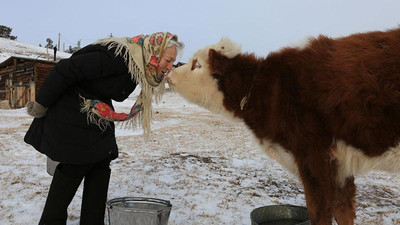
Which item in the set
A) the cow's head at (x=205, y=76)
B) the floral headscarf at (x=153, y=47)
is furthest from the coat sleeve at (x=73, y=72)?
the cow's head at (x=205, y=76)

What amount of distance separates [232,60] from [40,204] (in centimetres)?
293

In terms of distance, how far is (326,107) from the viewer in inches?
91.4

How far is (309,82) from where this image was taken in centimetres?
243

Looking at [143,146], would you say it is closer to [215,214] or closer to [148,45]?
[215,214]

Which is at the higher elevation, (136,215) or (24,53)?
(24,53)

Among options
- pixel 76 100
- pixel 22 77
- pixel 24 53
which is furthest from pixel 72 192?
pixel 24 53

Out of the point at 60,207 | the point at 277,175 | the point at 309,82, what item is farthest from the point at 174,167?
the point at 309,82

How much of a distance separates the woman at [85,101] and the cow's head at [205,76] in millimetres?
354

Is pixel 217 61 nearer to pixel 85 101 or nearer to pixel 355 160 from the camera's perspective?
pixel 85 101

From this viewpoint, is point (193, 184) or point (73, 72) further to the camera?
point (193, 184)

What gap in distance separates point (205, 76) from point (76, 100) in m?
1.19

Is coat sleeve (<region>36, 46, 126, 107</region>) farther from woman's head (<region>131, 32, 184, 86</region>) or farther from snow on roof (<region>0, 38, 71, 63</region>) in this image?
snow on roof (<region>0, 38, 71, 63</region>)

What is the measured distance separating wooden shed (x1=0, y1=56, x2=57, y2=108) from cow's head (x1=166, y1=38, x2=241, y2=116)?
1879cm

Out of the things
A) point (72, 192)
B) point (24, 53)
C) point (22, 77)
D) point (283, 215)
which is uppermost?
point (24, 53)
